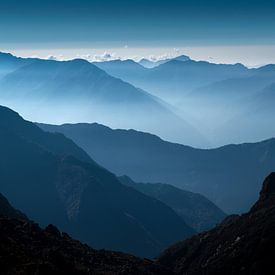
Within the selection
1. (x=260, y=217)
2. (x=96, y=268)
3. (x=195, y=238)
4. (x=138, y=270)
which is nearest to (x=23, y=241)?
(x=96, y=268)

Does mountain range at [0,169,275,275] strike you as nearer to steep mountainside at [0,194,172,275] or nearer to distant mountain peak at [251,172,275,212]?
steep mountainside at [0,194,172,275]

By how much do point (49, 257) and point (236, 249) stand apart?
34.5 m

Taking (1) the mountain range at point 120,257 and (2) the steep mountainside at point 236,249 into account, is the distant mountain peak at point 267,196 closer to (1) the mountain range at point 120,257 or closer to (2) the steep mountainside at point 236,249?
(2) the steep mountainside at point 236,249

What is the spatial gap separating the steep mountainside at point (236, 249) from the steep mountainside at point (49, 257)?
10604 mm

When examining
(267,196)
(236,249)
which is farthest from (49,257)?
(267,196)

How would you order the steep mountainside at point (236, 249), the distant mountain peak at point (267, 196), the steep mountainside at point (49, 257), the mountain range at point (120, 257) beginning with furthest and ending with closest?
the distant mountain peak at point (267, 196) → the steep mountainside at point (236, 249) → the mountain range at point (120, 257) → the steep mountainside at point (49, 257)

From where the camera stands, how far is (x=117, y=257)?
257 ft

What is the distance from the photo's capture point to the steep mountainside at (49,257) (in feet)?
153

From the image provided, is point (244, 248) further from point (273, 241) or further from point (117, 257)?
point (117, 257)

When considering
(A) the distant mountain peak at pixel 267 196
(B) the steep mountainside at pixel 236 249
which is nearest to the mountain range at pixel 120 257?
(B) the steep mountainside at pixel 236 249

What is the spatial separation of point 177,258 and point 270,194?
2673cm

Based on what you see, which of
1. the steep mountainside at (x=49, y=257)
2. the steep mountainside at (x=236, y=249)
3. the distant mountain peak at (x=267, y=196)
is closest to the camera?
the steep mountainside at (x=49, y=257)

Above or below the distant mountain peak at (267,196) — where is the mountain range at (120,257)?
below

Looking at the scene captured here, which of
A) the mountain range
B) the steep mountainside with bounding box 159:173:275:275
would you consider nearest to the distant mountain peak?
the steep mountainside with bounding box 159:173:275:275
